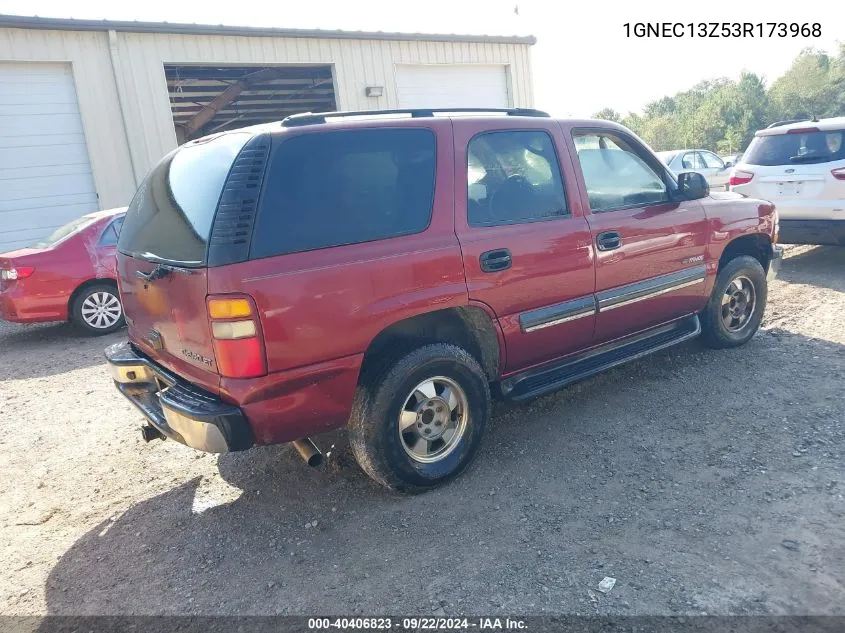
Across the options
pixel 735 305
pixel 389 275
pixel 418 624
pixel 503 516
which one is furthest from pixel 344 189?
pixel 735 305

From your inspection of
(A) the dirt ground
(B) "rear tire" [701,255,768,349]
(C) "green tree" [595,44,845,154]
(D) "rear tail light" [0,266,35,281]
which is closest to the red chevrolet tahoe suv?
(A) the dirt ground

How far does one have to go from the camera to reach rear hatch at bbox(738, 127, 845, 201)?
7.21 meters

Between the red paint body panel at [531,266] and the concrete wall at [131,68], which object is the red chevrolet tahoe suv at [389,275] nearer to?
the red paint body panel at [531,266]

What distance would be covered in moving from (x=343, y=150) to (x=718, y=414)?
287 cm

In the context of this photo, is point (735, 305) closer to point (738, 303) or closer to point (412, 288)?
point (738, 303)

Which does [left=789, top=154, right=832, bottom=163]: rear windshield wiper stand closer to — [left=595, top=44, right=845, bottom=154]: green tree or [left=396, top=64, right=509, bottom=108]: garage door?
[left=396, top=64, right=509, bottom=108]: garage door

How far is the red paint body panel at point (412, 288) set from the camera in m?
2.82

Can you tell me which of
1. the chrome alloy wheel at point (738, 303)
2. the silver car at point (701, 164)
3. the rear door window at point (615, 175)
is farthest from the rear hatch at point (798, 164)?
the silver car at point (701, 164)

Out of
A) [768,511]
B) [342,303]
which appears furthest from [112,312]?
[768,511]

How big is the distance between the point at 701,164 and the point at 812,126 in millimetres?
8395

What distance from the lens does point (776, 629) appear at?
7.50ft

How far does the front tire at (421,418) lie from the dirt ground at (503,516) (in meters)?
0.18

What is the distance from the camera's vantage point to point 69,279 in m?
7.24

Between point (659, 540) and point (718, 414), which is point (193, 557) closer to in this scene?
point (659, 540)
